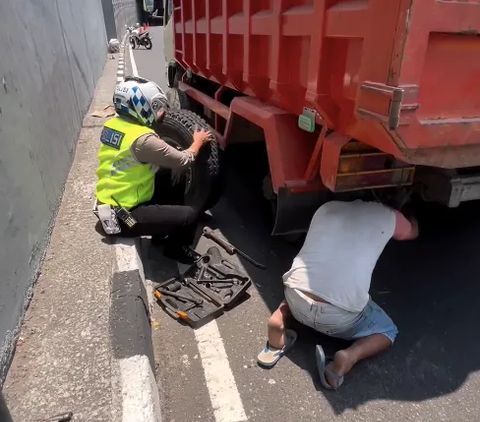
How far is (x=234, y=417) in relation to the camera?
226cm

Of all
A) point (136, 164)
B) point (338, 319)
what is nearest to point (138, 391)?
point (338, 319)

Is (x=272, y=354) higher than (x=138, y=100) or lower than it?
lower

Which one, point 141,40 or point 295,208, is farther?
point 141,40

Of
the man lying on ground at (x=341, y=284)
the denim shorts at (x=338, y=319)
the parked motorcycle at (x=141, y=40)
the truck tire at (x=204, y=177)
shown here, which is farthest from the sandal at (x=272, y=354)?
the parked motorcycle at (x=141, y=40)

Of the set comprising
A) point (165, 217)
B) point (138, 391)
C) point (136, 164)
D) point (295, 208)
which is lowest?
point (138, 391)

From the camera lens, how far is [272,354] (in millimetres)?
2596

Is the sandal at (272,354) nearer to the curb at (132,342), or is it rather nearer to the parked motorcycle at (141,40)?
the curb at (132,342)

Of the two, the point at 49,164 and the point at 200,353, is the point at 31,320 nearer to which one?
the point at 200,353

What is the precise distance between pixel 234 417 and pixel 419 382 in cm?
105

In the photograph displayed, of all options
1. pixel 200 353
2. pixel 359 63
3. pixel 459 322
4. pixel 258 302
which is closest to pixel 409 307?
pixel 459 322

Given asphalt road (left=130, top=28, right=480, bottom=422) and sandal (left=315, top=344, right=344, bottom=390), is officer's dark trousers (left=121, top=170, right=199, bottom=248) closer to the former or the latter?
Result: asphalt road (left=130, top=28, right=480, bottom=422)

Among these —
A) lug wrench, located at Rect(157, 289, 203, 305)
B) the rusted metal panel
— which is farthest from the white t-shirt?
lug wrench, located at Rect(157, 289, 203, 305)

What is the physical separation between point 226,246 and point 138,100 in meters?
1.38

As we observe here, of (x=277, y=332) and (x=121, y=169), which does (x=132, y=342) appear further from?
(x=121, y=169)
